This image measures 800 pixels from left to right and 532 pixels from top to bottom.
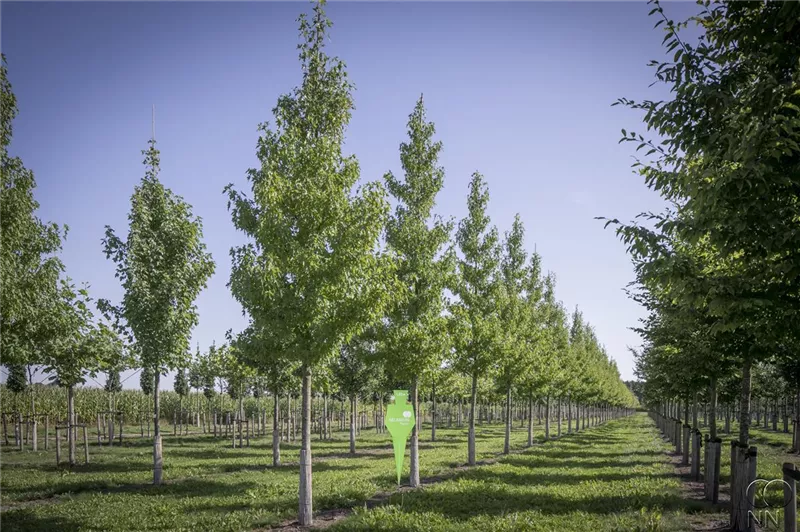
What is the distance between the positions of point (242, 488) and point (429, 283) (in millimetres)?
9872

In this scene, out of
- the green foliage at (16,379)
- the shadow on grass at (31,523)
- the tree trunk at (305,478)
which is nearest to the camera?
the shadow on grass at (31,523)

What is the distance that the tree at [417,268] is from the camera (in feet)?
58.6

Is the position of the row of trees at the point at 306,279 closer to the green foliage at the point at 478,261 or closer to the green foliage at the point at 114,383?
the green foliage at the point at 478,261

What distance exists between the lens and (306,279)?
12461 millimetres

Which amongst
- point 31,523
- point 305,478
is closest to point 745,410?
point 305,478

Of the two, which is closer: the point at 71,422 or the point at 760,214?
the point at 760,214

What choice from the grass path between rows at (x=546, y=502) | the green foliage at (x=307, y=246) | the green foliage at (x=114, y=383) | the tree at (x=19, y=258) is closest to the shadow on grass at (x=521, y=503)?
the grass path between rows at (x=546, y=502)

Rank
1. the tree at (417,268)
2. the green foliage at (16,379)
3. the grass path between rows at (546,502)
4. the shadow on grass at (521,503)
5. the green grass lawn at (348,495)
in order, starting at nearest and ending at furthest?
the grass path between rows at (546,502)
the green grass lawn at (348,495)
the shadow on grass at (521,503)
the tree at (417,268)
the green foliage at (16,379)

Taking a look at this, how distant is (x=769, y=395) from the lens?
49188mm

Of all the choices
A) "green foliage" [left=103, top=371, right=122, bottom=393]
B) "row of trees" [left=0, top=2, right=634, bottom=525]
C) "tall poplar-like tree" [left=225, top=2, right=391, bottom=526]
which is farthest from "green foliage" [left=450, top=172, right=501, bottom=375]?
"green foliage" [left=103, top=371, right=122, bottom=393]

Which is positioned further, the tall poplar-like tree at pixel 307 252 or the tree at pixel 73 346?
the tree at pixel 73 346

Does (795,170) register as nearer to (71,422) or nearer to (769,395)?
(71,422)

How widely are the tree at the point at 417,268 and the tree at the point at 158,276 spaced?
320 inches

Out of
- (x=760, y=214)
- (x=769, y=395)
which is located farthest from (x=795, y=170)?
(x=769, y=395)
